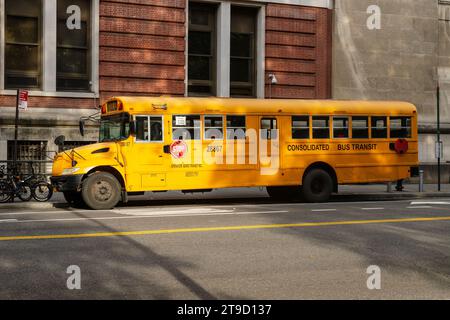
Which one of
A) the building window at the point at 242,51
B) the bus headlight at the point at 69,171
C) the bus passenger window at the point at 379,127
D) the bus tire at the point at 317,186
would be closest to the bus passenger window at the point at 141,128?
the bus headlight at the point at 69,171

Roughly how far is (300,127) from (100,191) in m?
6.07

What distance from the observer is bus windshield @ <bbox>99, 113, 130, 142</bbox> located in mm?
16125

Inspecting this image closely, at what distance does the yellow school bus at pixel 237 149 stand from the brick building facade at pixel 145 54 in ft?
23.0

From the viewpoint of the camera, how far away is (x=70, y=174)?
1552cm

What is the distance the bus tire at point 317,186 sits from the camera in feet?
58.9

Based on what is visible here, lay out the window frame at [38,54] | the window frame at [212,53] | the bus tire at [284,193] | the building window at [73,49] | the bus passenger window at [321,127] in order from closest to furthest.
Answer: the bus passenger window at [321,127] < the bus tire at [284,193] < the window frame at [38,54] < the building window at [73,49] < the window frame at [212,53]

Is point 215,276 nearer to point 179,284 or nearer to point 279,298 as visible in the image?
point 179,284

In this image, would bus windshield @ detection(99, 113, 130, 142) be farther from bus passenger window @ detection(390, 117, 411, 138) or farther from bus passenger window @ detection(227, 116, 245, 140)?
bus passenger window @ detection(390, 117, 411, 138)

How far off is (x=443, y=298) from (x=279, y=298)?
65.8 inches

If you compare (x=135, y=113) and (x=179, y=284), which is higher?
(x=135, y=113)

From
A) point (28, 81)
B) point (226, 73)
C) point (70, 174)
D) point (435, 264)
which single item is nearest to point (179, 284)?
point (435, 264)

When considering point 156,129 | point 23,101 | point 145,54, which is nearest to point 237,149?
point 156,129

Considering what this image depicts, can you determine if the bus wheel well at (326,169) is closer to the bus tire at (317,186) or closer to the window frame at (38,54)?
the bus tire at (317,186)

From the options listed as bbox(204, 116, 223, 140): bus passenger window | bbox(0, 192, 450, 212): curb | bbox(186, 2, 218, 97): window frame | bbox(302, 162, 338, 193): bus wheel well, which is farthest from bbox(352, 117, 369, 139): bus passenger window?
bbox(186, 2, 218, 97): window frame
